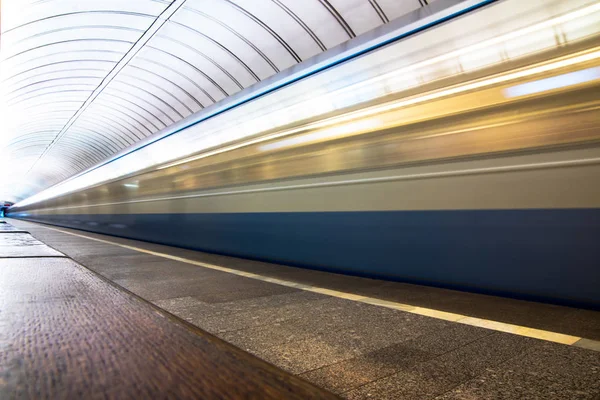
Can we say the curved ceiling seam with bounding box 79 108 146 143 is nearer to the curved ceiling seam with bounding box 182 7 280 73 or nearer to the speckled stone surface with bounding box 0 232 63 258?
the curved ceiling seam with bounding box 182 7 280 73

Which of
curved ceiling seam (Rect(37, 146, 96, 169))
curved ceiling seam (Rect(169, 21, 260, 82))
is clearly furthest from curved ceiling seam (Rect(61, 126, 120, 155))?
curved ceiling seam (Rect(169, 21, 260, 82))

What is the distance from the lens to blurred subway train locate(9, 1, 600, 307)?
307cm

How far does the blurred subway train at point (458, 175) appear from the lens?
307 cm

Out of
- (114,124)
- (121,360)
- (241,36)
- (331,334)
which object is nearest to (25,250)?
(331,334)

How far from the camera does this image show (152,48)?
1127 centimetres

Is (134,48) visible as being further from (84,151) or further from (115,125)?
(84,151)

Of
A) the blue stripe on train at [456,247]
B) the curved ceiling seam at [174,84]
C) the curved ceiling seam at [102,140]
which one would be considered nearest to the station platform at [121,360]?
the blue stripe on train at [456,247]

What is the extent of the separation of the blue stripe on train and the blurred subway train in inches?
0.4

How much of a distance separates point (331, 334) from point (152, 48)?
36.6 feet

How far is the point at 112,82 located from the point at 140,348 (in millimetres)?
15573

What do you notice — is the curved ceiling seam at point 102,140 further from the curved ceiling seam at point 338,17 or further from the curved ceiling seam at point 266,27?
the curved ceiling seam at point 338,17

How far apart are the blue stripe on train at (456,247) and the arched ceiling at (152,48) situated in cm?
464

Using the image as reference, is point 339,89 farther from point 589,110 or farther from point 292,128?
point 589,110

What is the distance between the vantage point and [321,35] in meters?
8.57
